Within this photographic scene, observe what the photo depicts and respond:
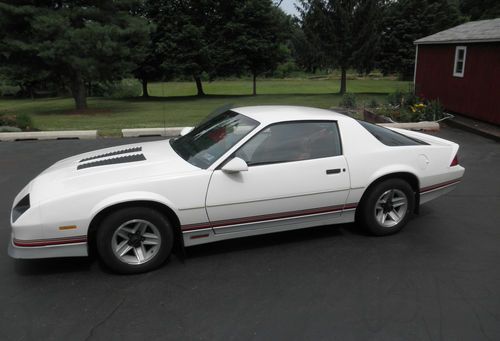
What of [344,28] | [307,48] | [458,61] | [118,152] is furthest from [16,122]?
[344,28]

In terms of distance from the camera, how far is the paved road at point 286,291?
10.6 ft

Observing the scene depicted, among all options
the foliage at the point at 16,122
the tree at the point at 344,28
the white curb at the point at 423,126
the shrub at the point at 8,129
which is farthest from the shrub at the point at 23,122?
the tree at the point at 344,28

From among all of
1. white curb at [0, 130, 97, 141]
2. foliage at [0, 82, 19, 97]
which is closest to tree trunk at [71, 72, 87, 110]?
white curb at [0, 130, 97, 141]

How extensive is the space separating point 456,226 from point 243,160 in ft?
9.06

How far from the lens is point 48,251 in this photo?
12.3 feet

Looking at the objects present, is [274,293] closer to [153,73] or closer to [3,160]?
[3,160]

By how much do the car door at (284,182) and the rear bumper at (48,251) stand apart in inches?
45.3

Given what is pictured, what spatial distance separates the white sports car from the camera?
3.79 meters

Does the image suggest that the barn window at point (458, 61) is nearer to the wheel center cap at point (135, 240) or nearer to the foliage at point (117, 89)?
the wheel center cap at point (135, 240)

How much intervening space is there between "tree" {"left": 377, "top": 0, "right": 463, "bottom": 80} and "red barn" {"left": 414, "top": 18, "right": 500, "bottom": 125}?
63.6ft

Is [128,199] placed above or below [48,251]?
above

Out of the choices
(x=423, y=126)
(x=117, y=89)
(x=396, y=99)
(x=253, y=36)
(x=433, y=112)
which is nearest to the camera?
(x=423, y=126)

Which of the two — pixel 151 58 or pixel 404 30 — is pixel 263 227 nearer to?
pixel 151 58

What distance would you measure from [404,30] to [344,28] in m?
8.38
